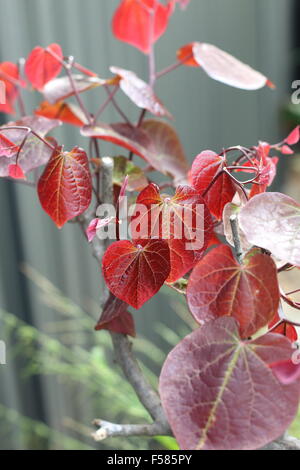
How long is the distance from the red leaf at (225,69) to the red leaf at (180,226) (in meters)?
0.22

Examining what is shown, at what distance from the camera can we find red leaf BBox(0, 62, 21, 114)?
578mm

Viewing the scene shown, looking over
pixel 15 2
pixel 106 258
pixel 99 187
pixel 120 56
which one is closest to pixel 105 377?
pixel 99 187

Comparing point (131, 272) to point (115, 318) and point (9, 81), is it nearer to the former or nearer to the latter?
point (115, 318)

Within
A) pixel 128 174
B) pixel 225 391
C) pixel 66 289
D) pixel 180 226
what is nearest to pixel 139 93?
pixel 128 174

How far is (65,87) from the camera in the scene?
21.2 inches

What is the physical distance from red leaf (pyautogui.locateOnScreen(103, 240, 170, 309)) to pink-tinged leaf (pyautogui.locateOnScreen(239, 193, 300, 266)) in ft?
0.23

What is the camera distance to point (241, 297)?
0.32 metres

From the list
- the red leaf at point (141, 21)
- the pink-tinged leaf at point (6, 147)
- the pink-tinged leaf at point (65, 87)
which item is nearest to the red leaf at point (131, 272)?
the pink-tinged leaf at point (6, 147)

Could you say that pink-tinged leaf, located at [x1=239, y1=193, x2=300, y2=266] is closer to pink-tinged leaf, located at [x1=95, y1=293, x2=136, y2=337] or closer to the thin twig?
the thin twig

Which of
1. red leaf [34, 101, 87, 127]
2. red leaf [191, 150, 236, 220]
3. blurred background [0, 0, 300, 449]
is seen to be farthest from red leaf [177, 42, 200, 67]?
blurred background [0, 0, 300, 449]

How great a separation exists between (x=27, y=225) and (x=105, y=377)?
58 centimetres

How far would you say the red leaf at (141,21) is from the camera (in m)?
0.62

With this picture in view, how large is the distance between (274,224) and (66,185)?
0.16 metres

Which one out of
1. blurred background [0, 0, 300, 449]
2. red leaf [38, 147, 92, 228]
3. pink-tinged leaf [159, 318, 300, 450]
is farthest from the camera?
blurred background [0, 0, 300, 449]
